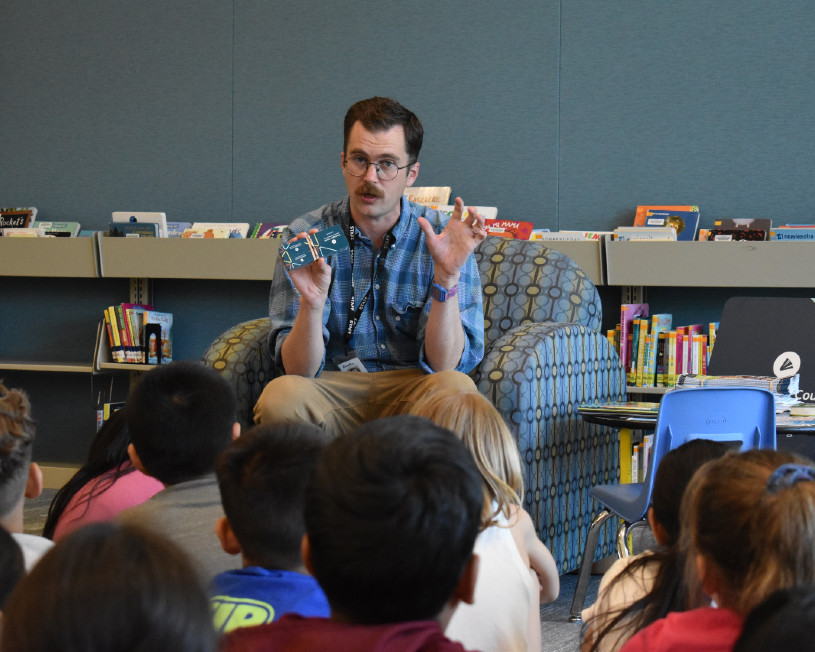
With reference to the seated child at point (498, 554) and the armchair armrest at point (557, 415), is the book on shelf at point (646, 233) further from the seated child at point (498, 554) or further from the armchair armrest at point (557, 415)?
the seated child at point (498, 554)

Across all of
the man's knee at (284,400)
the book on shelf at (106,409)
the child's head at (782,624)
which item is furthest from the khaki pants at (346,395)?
the book on shelf at (106,409)

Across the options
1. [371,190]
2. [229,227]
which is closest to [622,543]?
[371,190]

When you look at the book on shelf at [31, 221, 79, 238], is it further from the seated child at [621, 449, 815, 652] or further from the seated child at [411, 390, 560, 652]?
the seated child at [621, 449, 815, 652]

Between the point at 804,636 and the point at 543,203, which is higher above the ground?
the point at 543,203

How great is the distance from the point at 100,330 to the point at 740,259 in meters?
2.92

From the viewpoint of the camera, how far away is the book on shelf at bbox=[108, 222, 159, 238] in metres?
4.50

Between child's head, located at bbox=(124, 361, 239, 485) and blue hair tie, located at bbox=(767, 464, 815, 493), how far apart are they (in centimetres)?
89

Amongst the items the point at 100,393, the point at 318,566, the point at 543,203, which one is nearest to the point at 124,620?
the point at 318,566

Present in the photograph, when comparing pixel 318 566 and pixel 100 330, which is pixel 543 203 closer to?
pixel 100 330

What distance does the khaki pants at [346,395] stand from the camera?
7.66 ft

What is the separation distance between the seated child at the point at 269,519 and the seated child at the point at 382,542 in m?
0.22

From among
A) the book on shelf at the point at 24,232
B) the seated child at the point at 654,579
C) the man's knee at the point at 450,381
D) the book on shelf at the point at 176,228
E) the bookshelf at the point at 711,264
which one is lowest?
the seated child at the point at 654,579

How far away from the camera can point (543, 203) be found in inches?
173

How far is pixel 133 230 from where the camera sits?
4.54 m
